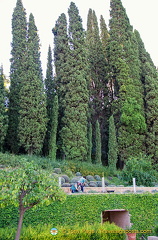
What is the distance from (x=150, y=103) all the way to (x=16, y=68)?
1438 centimetres

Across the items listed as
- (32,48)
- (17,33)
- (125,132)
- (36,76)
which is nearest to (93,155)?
(125,132)

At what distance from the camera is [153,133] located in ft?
85.5

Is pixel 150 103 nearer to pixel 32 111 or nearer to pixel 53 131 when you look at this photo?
pixel 53 131

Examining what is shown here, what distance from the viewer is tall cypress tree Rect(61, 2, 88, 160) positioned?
885 inches

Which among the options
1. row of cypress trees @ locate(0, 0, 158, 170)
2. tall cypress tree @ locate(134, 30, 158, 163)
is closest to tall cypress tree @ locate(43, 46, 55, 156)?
row of cypress trees @ locate(0, 0, 158, 170)

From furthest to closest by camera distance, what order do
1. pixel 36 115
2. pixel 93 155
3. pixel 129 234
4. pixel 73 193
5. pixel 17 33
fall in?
pixel 93 155 < pixel 17 33 < pixel 36 115 < pixel 73 193 < pixel 129 234

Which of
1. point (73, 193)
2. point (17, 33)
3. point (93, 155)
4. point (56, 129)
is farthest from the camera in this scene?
point (93, 155)

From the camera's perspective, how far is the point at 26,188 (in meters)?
7.00

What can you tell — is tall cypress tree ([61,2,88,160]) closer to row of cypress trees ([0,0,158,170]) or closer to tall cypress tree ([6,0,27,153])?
row of cypress trees ([0,0,158,170])

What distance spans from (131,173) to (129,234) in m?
6.75

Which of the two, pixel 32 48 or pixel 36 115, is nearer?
pixel 36 115

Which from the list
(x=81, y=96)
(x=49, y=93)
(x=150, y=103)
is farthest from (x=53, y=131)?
(x=150, y=103)

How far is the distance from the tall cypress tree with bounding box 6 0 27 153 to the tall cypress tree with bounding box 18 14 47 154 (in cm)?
101

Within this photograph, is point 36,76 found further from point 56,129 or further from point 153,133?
point 153,133
